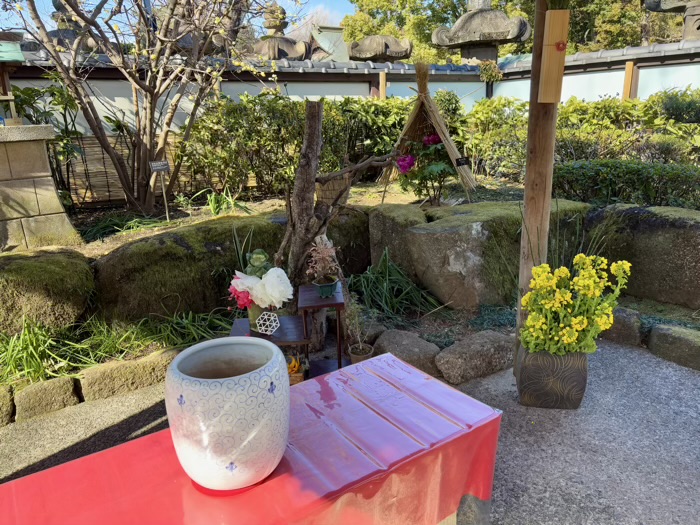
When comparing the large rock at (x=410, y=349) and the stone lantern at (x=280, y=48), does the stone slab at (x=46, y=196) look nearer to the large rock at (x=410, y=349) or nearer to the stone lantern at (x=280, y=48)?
the large rock at (x=410, y=349)

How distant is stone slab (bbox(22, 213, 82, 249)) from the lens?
13.4ft

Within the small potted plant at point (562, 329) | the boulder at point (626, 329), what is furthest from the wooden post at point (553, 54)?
the boulder at point (626, 329)

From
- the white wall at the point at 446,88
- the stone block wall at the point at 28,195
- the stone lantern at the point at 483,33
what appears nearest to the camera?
the stone block wall at the point at 28,195

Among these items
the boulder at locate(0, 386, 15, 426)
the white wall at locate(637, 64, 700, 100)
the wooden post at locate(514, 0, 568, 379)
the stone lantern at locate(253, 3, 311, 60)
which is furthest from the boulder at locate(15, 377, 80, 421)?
the white wall at locate(637, 64, 700, 100)

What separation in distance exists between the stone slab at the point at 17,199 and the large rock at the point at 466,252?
3031 millimetres

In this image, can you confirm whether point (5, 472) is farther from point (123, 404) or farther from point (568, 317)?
point (568, 317)

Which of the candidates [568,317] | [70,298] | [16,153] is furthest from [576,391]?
[16,153]

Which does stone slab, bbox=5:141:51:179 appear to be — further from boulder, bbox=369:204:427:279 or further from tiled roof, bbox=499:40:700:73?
tiled roof, bbox=499:40:700:73

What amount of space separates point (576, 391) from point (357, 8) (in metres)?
27.0

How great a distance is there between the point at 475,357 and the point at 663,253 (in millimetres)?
2062

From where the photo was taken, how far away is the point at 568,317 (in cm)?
269

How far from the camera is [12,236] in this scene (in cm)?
401

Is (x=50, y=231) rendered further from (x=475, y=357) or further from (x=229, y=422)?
(x=229, y=422)

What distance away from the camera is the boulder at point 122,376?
3146mm
